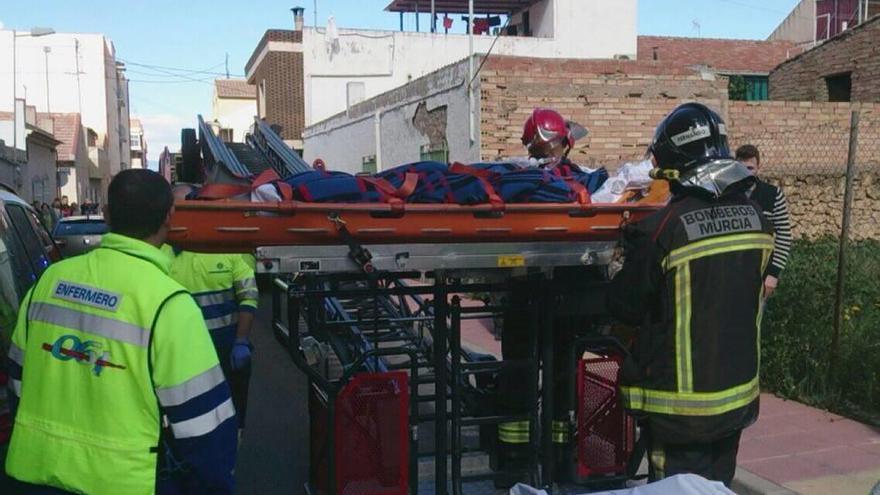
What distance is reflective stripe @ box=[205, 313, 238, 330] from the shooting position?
5.07 meters

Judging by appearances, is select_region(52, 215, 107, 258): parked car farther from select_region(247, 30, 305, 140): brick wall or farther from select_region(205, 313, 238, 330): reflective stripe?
select_region(247, 30, 305, 140): brick wall

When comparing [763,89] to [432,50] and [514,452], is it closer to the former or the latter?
[432,50]

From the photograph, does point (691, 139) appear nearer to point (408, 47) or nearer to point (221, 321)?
point (221, 321)

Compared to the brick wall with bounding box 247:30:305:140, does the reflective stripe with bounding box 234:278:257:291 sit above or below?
below

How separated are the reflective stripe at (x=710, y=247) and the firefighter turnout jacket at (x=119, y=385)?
1553 millimetres

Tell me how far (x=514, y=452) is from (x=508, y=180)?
1.62 metres

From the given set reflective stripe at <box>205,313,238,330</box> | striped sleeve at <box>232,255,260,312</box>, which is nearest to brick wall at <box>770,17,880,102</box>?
striped sleeve at <box>232,255,260,312</box>

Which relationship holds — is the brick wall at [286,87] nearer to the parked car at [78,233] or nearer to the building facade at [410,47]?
the building facade at [410,47]

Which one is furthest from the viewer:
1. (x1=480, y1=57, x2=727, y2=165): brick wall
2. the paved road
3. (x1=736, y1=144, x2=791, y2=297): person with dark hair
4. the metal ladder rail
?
(x1=480, y1=57, x2=727, y2=165): brick wall

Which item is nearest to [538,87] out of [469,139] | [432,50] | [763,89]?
[469,139]

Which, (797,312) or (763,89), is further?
(763,89)

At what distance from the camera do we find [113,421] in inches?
91.3

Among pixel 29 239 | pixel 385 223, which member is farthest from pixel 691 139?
pixel 29 239

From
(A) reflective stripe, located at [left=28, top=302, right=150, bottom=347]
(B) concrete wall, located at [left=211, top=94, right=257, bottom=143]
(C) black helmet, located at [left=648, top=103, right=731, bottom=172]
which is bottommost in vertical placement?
(A) reflective stripe, located at [left=28, top=302, right=150, bottom=347]
